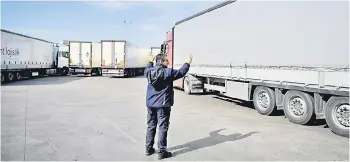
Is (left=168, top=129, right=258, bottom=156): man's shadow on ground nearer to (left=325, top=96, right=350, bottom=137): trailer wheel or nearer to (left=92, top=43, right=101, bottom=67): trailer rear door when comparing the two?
(left=325, top=96, right=350, bottom=137): trailer wheel

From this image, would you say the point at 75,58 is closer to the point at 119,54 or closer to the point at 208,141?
the point at 119,54

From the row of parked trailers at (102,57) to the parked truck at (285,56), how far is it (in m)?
18.6

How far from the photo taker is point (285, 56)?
27.2ft

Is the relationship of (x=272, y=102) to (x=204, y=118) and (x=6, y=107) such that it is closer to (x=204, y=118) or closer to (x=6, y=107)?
(x=204, y=118)

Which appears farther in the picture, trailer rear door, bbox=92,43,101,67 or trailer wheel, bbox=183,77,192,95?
trailer rear door, bbox=92,43,101,67

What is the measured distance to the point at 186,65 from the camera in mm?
5227

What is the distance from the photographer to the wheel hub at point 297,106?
313 inches

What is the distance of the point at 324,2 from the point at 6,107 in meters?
9.52

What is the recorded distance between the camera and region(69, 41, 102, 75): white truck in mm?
31078

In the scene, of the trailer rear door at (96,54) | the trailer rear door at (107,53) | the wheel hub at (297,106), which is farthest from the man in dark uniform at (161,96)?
the trailer rear door at (96,54)

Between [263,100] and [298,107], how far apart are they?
150cm

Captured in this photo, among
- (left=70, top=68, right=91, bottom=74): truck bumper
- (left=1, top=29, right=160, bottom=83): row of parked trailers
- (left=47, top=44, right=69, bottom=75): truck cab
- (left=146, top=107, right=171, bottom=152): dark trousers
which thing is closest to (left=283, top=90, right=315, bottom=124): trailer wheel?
(left=146, top=107, right=171, bottom=152): dark trousers

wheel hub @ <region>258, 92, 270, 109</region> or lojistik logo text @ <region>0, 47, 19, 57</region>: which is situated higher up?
lojistik logo text @ <region>0, 47, 19, 57</region>

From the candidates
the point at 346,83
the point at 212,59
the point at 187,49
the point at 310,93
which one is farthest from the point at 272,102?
the point at 187,49
